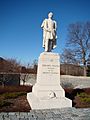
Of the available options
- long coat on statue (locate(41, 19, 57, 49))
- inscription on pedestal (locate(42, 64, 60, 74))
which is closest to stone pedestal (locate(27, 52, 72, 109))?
inscription on pedestal (locate(42, 64, 60, 74))

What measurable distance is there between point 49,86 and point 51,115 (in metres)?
2.83

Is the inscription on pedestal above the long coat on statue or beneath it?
beneath

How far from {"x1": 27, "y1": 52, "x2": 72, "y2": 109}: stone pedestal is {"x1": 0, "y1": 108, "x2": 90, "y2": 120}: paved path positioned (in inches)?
29.2

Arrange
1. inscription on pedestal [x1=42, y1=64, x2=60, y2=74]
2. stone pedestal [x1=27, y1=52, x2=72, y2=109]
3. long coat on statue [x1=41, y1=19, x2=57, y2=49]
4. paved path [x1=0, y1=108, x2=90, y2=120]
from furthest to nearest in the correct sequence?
long coat on statue [x1=41, y1=19, x2=57, y2=49] → inscription on pedestal [x1=42, y1=64, x2=60, y2=74] → stone pedestal [x1=27, y1=52, x2=72, y2=109] → paved path [x1=0, y1=108, x2=90, y2=120]

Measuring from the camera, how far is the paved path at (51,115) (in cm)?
710

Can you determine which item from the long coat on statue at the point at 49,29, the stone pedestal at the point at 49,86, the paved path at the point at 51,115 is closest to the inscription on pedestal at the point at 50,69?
the stone pedestal at the point at 49,86

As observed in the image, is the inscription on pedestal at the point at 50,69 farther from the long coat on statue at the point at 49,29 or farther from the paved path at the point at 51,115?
the paved path at the point at 51,115

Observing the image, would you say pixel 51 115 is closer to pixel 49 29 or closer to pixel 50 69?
pixel 50 69

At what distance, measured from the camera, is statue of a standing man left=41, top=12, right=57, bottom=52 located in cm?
1112

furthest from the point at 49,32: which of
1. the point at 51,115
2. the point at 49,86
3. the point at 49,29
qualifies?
the point at 51,115

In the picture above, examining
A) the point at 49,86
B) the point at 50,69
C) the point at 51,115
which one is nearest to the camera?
the point at 51,115

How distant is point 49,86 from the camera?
10.2 meters

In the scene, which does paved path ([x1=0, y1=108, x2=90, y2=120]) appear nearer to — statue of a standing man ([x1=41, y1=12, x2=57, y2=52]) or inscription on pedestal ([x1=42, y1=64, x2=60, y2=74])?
inscription on pedestal ([x1=42, y1=64, x2=60, y2=74])

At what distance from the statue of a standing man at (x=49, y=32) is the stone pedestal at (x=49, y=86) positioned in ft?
2.43
